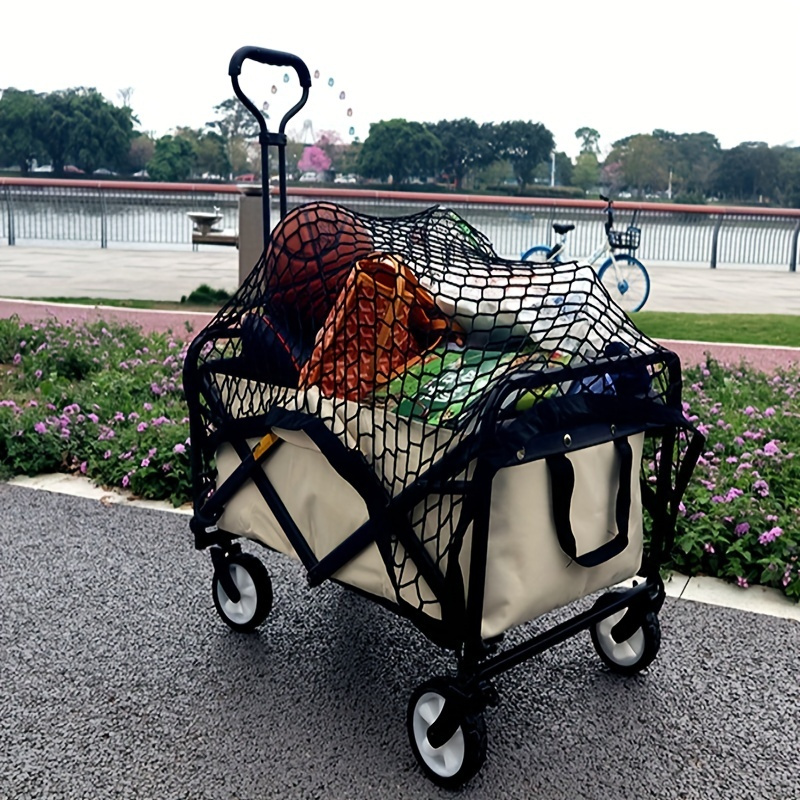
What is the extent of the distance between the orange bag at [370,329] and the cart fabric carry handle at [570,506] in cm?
47

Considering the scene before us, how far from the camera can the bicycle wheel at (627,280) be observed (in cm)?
979

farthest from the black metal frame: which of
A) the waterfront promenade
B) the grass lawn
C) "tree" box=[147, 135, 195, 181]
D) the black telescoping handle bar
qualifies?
"tree" box=[147, 135, 195, 181]

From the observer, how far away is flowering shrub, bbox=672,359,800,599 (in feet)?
11.5

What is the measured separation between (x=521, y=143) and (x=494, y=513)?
37.4 m

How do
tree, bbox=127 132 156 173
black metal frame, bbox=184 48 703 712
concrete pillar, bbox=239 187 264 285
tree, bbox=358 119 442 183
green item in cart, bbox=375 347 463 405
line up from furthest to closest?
tree, bbox=127 132 156 173
tree, bbox=358 119 442 183
concrete pillar, bbox=239 187 264 285
green item in cart, bbox=375 347 463 405
black metal frame, bbox=184 48 703 712

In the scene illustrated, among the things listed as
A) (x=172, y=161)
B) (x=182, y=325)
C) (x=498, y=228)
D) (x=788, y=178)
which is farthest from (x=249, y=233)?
(x=172, y=161)

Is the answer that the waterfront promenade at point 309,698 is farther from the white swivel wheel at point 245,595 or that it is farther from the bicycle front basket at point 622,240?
the bicycle front basket at point 622,240

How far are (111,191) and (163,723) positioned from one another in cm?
1685

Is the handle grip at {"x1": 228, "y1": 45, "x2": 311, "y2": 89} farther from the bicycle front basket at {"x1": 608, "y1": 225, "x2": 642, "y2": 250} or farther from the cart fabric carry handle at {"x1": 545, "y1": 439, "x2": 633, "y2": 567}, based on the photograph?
the bicycle front basket at {"x1": 608, "y1": 225, "x2": 642, "y2": 250}

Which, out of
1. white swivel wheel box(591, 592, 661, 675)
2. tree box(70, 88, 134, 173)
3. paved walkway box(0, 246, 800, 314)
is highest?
tree box(70, 88, 134, 173)

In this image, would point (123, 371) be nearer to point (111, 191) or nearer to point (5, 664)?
point (5, 664)

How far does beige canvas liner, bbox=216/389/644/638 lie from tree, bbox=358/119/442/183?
123 feet

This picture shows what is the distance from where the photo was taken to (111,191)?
18.1m

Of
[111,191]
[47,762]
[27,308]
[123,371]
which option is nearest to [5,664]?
[47,762]
